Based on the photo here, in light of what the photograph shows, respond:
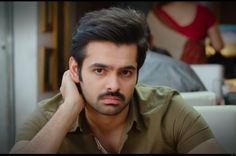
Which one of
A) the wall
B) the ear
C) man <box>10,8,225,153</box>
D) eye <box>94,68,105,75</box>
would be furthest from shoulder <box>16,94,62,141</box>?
the wall

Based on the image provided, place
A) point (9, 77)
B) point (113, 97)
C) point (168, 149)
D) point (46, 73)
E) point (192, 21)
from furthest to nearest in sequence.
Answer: point (46, 73) → point (9, 77) → point (192, 21) → point (168, 149) → point (113, 97)

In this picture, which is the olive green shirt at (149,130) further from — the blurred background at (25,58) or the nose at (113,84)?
the blurred background at (25,58)

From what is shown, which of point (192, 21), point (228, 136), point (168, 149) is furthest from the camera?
point (192, 21)

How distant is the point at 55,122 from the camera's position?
112 cm

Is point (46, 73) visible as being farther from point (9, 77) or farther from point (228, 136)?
point (228, 136)

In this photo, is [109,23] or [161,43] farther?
[161,43]

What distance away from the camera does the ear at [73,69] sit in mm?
1160

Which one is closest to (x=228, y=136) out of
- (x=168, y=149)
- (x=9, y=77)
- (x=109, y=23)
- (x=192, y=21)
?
(x=168, y=149)

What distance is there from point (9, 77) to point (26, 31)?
35cm

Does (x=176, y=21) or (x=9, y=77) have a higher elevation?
Result: (x=176, y=21)

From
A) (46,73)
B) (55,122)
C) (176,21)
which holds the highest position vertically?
(176,21)

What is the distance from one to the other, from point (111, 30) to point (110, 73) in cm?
11

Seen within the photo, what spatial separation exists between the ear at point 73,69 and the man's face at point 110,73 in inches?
2.3

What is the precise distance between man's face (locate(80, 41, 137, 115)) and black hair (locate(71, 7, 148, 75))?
0.6 inches
